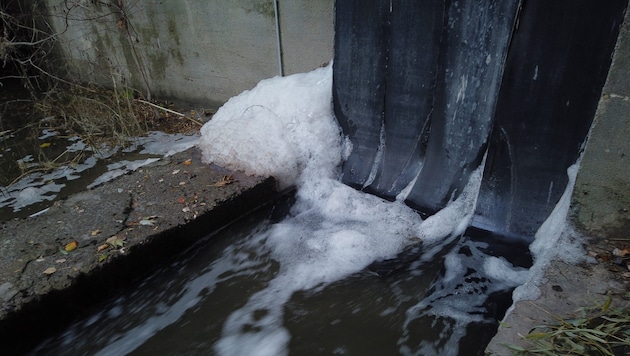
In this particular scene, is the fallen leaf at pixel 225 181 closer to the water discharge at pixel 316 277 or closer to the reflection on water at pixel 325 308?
the water discharge at pixel 316 277

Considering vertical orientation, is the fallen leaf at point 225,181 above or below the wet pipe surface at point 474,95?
below

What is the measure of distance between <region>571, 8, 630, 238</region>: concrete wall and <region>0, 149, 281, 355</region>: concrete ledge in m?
1.95

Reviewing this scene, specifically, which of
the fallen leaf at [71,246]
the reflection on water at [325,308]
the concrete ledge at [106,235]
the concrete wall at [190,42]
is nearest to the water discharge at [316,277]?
the reflection on water at [325,308]

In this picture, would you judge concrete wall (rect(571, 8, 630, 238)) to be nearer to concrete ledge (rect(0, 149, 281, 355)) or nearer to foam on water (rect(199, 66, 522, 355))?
foam on water (rect(199, 66, 522, 355))

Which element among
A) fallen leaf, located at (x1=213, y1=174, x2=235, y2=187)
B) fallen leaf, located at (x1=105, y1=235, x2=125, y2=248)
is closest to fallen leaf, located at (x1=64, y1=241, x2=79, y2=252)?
fallen leaf, located at (x1=105, y1=235, x2=125, y2=248)

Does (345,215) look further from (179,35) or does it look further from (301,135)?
(179,35)

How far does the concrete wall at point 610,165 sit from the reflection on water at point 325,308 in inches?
19.5

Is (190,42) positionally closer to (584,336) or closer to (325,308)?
(325,308)

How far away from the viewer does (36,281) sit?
2096 mm

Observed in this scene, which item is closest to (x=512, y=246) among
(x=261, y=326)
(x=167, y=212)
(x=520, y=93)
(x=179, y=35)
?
(x=520, y=93)

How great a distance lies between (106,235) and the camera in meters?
2.42

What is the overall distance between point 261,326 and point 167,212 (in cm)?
94

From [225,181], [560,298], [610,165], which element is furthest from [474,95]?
[225,181]

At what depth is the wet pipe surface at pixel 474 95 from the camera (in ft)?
7.45
